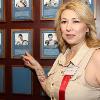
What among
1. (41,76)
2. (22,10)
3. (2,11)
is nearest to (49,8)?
(22,10)

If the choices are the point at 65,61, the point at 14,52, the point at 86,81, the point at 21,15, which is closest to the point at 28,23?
the point at 21,15

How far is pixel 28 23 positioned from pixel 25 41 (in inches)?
4.3

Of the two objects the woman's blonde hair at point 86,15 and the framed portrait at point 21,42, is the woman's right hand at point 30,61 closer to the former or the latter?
the framed portrait at point 21,42

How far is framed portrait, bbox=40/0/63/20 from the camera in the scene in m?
1.47

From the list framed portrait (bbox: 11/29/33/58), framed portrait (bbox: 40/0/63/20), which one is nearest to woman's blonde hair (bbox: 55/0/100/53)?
framed portrait (bbox: 40/0/63/20)

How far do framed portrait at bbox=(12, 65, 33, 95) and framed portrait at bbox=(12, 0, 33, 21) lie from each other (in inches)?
11.8

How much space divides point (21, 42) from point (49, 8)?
0.26 metres

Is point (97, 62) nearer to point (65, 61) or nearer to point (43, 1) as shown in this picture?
point (65, 61)

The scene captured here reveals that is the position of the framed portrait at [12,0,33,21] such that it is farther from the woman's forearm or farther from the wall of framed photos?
the woman's forearm

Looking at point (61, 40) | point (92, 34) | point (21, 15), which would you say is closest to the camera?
point (92, 34)

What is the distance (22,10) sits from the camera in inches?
59.6

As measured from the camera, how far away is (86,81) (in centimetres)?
118

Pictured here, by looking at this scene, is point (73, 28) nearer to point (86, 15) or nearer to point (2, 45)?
point (86, 15)

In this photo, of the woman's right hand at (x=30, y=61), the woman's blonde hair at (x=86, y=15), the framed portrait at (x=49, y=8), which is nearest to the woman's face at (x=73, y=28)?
the woman's blonde hair at (x=86, y=15)
